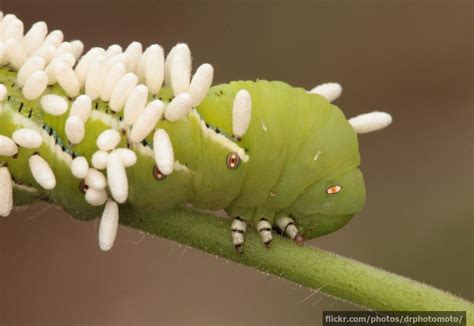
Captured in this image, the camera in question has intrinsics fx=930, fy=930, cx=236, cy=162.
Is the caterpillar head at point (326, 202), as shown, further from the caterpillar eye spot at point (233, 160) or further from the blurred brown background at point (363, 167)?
the blurred brown background at point (363, 167)

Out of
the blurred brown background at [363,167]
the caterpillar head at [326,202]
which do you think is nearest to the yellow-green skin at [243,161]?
the caterpillar head at [326,202]

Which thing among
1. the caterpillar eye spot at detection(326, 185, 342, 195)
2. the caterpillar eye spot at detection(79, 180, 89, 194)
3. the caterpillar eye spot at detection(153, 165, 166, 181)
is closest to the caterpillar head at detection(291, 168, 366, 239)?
the caterpillar eye spot at detection(326, 185, 342, 195)

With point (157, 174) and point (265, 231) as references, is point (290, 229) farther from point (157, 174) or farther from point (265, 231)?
point (157, 174)

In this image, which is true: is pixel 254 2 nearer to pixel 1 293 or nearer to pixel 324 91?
pixel 1 293

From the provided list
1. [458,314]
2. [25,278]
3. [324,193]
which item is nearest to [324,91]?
[324,193]

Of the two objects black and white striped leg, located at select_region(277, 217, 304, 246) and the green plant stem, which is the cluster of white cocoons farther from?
black and white striped leg, located at select_region(277, 217, 304, 246)

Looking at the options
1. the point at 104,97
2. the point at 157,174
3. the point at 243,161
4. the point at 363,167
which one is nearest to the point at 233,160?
the point at 243,161
